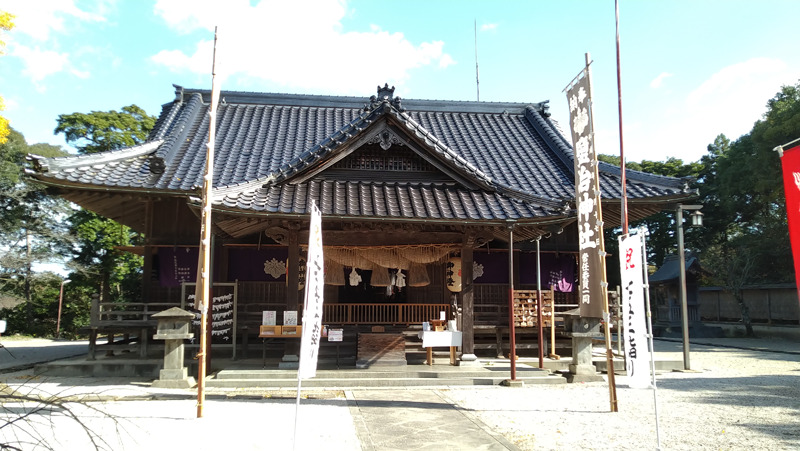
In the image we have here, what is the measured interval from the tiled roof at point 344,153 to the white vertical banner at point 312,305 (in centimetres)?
432

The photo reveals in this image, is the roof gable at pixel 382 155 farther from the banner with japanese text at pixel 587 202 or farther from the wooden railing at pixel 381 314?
the banner with japanese text at pixel 587 202

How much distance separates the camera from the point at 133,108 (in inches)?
1309

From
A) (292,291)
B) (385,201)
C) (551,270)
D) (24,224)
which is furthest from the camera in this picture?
(24,224)

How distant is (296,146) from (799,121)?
23.3 m

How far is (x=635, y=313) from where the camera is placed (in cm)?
793

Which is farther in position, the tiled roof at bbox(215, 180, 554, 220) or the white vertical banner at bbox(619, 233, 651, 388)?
the tiled roof at bbox(215, 180, 554, 220)

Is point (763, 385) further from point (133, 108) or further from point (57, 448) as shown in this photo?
point (133, 108)

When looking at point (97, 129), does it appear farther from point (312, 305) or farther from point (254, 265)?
point (312, 305)

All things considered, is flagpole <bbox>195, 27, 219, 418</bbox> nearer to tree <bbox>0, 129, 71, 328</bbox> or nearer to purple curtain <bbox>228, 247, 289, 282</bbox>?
purple curtain <bbox>228, 247, 289, 282</bbox>

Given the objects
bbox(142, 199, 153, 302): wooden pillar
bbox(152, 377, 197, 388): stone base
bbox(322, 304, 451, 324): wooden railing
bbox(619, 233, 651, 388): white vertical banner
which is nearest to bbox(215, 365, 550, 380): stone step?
bbox(152, 377, 197, 388): stone base

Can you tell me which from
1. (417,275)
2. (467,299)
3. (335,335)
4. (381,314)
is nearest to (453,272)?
(417,275)

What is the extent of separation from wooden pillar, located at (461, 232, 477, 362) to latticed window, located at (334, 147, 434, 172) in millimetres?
2308

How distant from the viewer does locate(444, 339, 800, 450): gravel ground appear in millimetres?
7117

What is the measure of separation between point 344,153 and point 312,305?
22.5 ft
